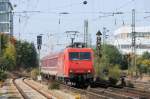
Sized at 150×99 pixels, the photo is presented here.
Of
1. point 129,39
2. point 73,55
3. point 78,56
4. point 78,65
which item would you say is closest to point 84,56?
point 78,56

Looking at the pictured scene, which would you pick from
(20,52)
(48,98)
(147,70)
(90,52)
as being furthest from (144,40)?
(48,98)

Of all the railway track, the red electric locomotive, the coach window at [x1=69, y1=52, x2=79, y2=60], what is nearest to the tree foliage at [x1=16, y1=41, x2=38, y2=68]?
A: the railway track

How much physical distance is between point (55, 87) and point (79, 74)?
2.29 metres

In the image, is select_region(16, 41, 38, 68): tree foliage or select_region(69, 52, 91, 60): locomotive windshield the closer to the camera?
select_region(69, 52, 91, 60): locomotive windshield

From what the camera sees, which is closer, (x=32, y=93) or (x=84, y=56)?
(x=32, y=93)

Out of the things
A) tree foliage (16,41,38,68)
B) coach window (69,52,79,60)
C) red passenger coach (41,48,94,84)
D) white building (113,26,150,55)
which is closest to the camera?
red passenger coach (41,48,94,84)

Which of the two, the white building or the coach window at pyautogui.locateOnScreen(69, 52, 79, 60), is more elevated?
the white building

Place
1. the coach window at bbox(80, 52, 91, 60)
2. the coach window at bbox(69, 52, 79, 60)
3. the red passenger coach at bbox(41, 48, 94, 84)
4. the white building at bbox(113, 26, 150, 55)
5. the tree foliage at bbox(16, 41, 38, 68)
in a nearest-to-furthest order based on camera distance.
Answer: the red passenger coach at bbox(41, 48, 94, 84)
the coach window at bbox(69, 52, 79, 60)
the coach window at bbox(80, 52, 91, 60)
the tree foliage at bbox(16, 41, 38, 68)
the white building at bbox(113, 26, 150, 55)

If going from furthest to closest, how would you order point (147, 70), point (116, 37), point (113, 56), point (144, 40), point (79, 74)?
1. point (116, 37)
2. point (144, 40)
3. point (113, 56)
4. point (147, 70)
5. point (79, 74)

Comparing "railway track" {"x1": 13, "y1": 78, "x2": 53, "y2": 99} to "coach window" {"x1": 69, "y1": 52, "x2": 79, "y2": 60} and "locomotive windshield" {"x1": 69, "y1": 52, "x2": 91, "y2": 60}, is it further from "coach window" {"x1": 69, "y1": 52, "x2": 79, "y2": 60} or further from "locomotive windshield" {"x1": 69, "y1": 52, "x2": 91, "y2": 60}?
"locomotive windshield" {"x1": 69, "y1": 52, "x2": 91, "y2": 60}

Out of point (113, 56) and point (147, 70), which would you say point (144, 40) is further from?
point (147, 70)

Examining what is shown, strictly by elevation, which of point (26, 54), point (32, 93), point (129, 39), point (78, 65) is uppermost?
point (129, 39)

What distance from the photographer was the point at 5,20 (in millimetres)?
169125

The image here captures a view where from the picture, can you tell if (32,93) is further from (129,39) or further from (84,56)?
(129,39)
